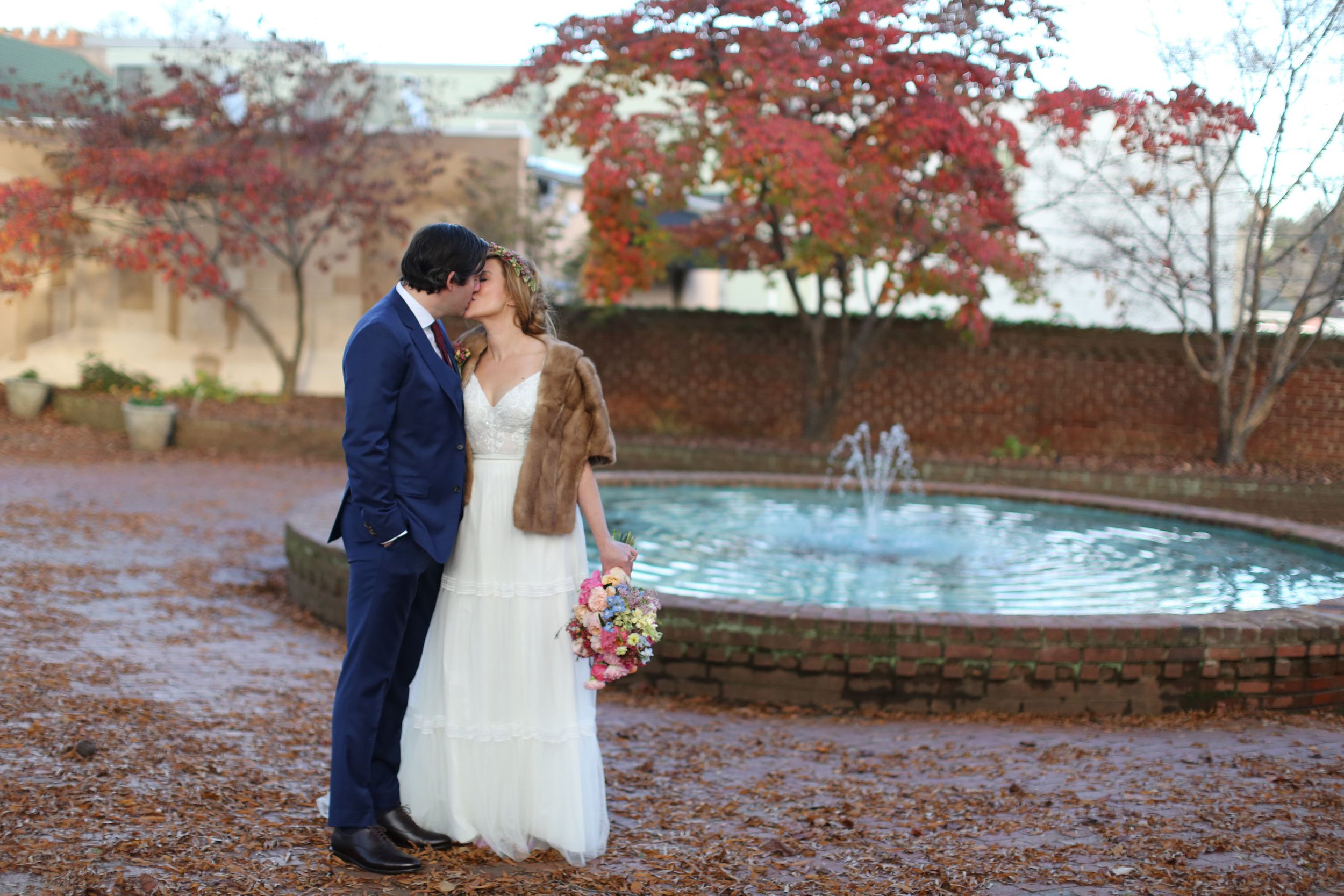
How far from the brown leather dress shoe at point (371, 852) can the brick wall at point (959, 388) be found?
1244cm

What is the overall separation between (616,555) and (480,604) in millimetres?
441

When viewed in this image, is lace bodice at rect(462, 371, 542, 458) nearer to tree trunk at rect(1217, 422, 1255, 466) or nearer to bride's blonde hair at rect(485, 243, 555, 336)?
bride's blonde hair at rect(485, 243, 555, 336)

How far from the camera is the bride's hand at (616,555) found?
364 cm

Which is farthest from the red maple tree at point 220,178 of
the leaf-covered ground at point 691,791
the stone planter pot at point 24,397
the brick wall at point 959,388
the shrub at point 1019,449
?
the leaf-covered ground at point 691,791

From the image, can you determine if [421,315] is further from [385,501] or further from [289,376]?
[289,376]

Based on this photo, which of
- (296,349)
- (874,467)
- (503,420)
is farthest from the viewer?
(296,349)

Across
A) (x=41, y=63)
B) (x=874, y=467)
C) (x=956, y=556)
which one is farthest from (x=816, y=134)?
(x=41, y=63)

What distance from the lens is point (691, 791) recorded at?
4.52 meters

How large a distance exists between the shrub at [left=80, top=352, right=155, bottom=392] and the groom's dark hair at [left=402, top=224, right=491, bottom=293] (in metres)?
14.0

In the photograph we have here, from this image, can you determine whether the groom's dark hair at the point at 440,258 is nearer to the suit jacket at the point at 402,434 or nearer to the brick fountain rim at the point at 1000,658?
the suit jacket at the point at 402,434

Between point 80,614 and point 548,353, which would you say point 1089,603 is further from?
point 80,614

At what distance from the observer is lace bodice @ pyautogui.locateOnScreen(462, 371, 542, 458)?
11.9 feet

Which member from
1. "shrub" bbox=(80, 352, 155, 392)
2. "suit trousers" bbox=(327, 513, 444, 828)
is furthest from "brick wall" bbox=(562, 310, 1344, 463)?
"suit trousers" bbox=(327, 513, 444, 828)

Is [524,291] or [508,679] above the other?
[524,291]
